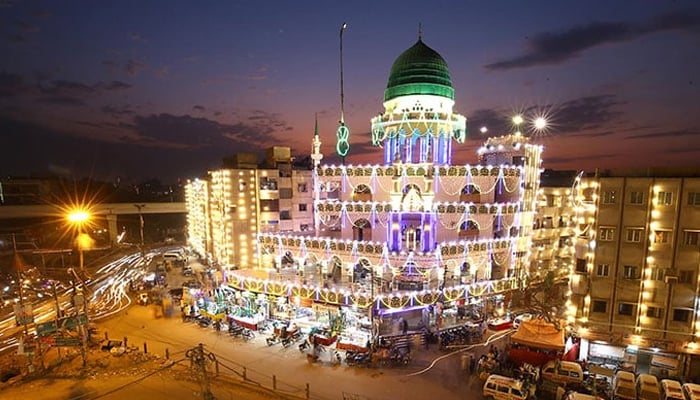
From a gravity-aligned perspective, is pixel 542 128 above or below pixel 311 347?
above

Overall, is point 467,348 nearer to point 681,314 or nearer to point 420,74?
point 681,314

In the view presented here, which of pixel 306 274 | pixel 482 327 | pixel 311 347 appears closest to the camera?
pixel 311 347

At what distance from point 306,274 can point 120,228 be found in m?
68.0

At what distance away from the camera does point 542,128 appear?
34875mm

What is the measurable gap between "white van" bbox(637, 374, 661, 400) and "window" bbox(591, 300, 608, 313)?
455 cm

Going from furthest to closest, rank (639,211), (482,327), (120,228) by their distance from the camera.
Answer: (120,228), (482,327), (639,211)

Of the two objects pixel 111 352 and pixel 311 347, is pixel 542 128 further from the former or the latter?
pixel 111 352

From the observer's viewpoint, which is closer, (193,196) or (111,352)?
(111,352)

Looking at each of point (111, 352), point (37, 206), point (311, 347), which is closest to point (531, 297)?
point (311, 347)

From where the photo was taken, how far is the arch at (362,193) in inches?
1425

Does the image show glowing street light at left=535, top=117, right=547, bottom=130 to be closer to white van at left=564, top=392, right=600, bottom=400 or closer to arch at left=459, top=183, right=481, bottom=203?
arch at left=459, top=183, right=481, bottom=203

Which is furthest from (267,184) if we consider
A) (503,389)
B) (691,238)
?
(691,238)

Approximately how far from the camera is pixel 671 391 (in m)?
19.3

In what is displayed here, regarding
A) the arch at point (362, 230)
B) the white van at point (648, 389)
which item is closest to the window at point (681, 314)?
the white van at point (648, 389)
